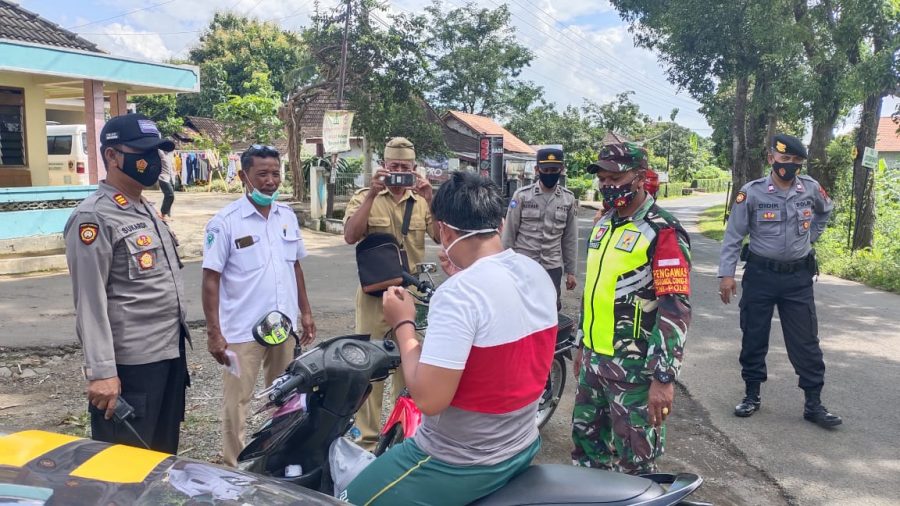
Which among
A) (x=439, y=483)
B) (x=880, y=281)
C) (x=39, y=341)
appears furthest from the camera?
(x=880, y=281)

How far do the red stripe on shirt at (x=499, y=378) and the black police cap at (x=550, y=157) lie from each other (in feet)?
12.6

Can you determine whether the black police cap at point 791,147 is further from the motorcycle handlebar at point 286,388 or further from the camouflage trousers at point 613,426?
the motorcycle handlebar at point 286,388

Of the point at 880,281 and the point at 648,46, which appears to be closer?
the point at 880,281

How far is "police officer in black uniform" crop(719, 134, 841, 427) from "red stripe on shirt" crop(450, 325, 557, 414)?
3.20 metres

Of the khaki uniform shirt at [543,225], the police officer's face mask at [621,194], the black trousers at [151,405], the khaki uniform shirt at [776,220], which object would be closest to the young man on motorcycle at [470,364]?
the police officer's face mask at [621,194]

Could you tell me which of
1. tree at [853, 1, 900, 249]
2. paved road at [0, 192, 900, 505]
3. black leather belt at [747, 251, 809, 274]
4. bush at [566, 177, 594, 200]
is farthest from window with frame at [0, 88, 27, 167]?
bush at [566, 177, 594, 200]

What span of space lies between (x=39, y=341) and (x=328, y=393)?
17.7 ft

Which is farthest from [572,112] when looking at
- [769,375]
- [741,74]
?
[769,375]

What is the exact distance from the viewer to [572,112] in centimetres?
4684

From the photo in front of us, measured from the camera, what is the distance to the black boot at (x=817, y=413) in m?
4.70

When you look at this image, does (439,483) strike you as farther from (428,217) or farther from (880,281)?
(880,281)

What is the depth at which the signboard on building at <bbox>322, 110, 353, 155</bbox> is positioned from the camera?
15711mm

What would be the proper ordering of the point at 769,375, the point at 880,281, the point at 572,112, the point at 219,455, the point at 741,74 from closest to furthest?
the point at 219,455 < the point at 769,375 < the point at 880,281 < the point at 741,74 < the point at 572,112

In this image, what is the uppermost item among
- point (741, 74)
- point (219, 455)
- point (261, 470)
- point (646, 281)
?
point (741, 74)
